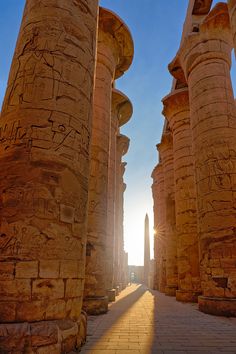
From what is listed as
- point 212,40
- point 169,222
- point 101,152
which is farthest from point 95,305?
point 212,40

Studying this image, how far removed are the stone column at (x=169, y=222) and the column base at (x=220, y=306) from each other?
564 cm

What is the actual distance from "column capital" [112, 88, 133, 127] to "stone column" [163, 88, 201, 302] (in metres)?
1.57

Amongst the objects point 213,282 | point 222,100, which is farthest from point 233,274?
point 222,100

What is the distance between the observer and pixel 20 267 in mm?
2717

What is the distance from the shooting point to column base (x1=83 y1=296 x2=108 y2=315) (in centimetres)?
613

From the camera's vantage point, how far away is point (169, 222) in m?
12.9

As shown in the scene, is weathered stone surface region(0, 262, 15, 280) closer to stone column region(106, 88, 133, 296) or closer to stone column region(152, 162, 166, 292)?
stone column region(106, 88, 133, 296)

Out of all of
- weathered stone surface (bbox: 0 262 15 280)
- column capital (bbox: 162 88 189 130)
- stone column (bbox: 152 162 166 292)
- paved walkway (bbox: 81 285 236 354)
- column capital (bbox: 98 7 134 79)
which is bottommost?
paved walkway (bbox: 81 285 236 354)

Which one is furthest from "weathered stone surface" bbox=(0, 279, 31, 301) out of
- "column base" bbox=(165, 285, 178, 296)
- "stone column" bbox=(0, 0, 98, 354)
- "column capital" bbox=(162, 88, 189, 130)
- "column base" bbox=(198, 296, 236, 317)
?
"column base" bbox=(165, 285, 178, 296)

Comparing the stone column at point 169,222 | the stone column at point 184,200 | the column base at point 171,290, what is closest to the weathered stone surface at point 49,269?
the stone column at point 184,200

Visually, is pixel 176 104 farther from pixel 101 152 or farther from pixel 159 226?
pixel 159 226

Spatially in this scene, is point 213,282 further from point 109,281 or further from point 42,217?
point 42,217

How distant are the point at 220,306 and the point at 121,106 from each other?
8596mm

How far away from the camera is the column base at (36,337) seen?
243cm
